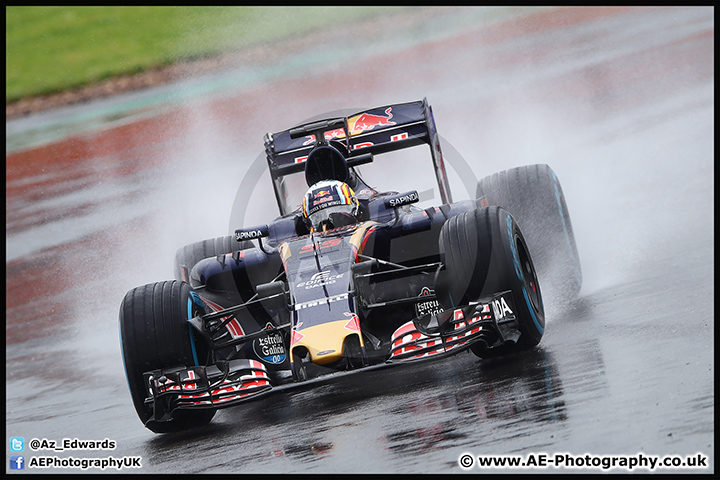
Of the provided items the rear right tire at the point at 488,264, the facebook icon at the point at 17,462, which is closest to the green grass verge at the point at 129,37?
the rear right tire at the point at 488,264

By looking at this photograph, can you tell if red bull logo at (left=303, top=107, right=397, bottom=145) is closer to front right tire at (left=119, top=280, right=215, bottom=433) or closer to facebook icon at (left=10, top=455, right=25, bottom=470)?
front right tire at (left=119, top=280, right=215, bottom=433)

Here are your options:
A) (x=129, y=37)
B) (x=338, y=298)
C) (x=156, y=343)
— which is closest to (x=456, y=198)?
(x=338, y=298)

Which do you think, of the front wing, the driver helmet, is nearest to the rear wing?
the driver helmet

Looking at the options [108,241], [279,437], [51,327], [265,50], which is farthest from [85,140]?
[279,437]

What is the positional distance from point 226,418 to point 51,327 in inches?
278

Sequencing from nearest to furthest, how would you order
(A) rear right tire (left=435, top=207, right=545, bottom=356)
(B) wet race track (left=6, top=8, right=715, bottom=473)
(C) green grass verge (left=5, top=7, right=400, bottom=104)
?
(B) wet race track (left=6, top=8, right=715, bottom=473) → (A) rear right tire (left=435, top=207, right=545, bottom=356) → (C) green grass verge (left=5, top=7, right=400, bottom=104)

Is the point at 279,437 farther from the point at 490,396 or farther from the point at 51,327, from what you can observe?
the point at 51,327

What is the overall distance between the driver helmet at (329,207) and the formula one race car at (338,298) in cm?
1

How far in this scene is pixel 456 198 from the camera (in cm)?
1546

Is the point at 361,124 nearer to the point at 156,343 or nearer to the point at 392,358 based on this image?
the point at 156,343

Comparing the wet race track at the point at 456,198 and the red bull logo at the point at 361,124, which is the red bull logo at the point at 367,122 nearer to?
the red bull logo at the point at 361,124

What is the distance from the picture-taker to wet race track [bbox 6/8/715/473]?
606 cm

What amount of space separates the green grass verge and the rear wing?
15.8 m

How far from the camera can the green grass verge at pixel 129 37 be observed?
2736 centimetres
